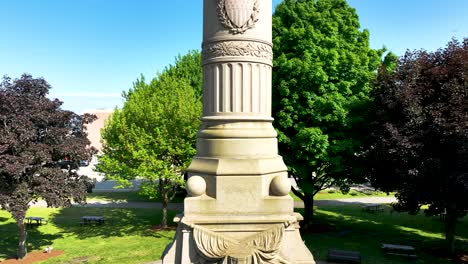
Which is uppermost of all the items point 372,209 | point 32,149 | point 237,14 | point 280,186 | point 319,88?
point 319,88

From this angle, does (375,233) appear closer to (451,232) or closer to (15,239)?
(451,232)

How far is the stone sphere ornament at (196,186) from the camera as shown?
5.52m

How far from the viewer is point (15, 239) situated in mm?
17812

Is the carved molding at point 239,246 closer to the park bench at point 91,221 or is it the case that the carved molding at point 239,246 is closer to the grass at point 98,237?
the grass at point 98,237

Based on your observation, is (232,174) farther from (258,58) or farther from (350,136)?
(350,136)

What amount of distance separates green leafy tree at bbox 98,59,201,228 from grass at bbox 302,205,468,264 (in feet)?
24.6

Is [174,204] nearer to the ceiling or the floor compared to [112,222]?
nearer to the ceiling

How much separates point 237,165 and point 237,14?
2.50 m

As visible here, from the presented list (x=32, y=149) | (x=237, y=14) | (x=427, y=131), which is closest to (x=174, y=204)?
(x=32, y=149)

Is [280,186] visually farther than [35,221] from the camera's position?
No

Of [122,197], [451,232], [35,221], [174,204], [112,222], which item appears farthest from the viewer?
[122,197]

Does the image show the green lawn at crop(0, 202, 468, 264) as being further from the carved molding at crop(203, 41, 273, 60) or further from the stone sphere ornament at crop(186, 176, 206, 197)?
the carved molding at crop(203, 41, 273, 60)

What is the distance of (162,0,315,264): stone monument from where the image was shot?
5449 mm

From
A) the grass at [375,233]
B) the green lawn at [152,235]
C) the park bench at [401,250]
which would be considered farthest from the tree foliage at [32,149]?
the park bench at [401,250]
